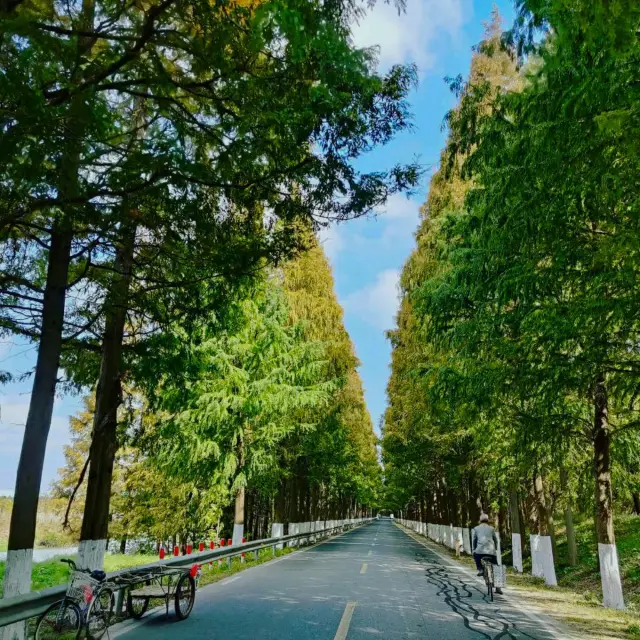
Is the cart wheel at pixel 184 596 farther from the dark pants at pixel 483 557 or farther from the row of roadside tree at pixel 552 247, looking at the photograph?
the row of roadside tree at pixel 552 247

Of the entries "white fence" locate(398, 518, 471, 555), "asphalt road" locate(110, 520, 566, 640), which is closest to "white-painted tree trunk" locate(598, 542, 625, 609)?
"asphalt road" locate(110, 520, 566, 640)

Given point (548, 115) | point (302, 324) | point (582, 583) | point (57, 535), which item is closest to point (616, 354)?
point (548, 115)

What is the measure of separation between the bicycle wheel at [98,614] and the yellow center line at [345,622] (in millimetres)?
2821

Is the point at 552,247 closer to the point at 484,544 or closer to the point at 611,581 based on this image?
the point at 611,581

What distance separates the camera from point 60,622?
19.9 feet

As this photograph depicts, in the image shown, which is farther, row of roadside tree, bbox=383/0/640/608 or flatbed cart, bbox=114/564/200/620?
flatbed cart, bbox=114/564/200/620

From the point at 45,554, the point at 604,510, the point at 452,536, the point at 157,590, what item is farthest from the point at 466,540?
the point at 45,554

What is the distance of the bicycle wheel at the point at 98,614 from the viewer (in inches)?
249

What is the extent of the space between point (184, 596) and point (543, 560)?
9927 millimetres

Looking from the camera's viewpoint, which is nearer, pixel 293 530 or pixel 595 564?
pixel 595 564

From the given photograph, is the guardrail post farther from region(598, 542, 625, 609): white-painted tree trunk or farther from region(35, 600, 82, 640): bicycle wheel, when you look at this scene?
region(598, 542, 625, 609): white-painted tree trunk

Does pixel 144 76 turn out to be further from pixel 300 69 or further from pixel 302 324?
pixel 302 324

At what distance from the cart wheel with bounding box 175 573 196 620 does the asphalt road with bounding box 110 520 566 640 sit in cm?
14

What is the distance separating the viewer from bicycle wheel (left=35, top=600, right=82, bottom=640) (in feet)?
19.8
